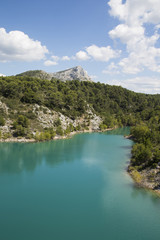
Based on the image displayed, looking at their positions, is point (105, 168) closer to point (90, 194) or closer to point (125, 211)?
point (90, 194)

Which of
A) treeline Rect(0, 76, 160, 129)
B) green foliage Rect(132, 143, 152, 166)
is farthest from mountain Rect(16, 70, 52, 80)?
green foliage Rect(132, 143, 152, 166)

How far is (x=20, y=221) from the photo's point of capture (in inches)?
935

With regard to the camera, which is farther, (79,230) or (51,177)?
(51,177)

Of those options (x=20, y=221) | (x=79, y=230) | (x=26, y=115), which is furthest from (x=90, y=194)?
(x=26, y=115)

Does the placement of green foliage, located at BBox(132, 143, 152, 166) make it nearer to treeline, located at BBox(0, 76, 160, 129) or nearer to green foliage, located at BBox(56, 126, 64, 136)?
green foliage, located at BBox(56, 126, 64, 136)

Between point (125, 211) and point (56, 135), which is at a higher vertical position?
point (56, 135)

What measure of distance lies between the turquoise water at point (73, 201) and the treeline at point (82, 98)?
42.5 m

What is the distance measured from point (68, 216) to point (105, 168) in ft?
65.3

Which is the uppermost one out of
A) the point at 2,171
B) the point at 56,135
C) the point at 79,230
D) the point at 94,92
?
the point at 94,92

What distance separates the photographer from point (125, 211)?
86.8ft

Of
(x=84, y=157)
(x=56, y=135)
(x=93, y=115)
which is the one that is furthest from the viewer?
(x=93, y=115)

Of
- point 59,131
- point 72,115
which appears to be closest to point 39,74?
point 72,115

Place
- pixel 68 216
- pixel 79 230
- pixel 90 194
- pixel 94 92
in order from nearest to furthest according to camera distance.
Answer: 1. pixel 79 230
2. pixel 68 216
3. pixel 90 194
4. pixel 94 92

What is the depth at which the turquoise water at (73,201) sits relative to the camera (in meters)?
22.3
